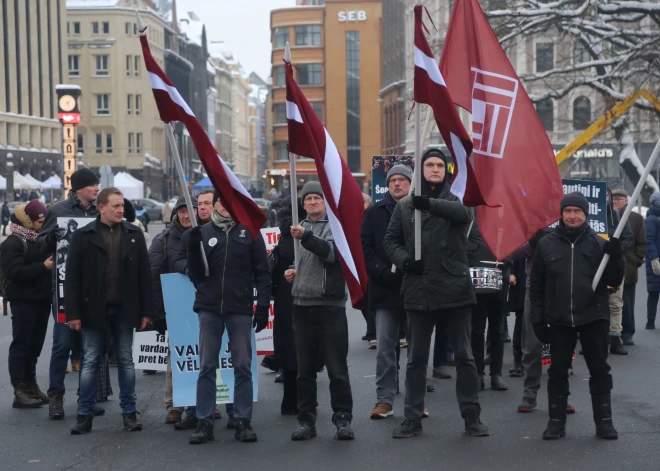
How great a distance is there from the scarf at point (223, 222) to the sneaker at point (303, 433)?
1524 millimetres

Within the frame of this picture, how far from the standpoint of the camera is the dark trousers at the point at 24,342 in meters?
10.1

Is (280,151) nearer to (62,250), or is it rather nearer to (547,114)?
(547,114)

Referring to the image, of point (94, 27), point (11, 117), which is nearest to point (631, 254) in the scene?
point (11, 117)

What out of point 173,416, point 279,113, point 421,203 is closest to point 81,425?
point 173,416

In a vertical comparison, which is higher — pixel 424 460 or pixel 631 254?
pixel 631 254

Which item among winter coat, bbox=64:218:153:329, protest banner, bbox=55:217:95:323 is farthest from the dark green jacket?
protest banner, bbox=55:217:95:323

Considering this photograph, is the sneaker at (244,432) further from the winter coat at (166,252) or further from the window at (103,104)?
the window at (103,104)

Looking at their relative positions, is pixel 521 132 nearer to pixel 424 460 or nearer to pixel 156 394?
pixel 424 460

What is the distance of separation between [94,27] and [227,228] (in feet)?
386

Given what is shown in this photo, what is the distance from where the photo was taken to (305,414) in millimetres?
8484

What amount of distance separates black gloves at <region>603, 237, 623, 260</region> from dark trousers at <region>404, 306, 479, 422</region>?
105 centimetres

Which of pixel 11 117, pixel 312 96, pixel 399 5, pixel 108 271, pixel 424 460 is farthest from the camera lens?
pixel 312 96

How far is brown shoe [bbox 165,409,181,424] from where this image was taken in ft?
30.3

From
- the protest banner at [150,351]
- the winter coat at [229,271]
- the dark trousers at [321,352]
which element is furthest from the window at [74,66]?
the dark trousers at [321,352]
